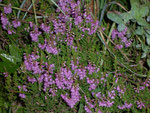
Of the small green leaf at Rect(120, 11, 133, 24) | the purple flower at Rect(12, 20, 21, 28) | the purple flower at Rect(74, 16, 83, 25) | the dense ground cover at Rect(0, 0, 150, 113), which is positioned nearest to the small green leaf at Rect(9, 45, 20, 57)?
the dense ground cover at Rect(0, 0, 150, 113)

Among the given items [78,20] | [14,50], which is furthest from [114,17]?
[14,50]

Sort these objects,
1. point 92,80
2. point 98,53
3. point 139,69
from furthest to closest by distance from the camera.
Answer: point 139,69
point 98,53
point 92,80

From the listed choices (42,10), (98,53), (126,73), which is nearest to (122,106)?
(126,73)

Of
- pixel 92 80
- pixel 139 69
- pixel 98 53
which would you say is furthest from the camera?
pixel 139 69

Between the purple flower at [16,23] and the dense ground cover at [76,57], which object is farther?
the purple flower at [16,23]

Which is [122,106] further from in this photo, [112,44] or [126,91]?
[112,44]

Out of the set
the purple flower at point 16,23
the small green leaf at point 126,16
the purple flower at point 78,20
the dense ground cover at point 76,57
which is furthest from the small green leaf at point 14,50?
the small green leaf at point 126,16

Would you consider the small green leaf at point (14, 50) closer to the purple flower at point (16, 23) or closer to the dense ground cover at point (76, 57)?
the dense ground cover at point (76, 57)

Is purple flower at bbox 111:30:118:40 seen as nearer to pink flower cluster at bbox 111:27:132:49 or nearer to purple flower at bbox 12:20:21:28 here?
pink flower cluster at bbox 111:27:132:49
